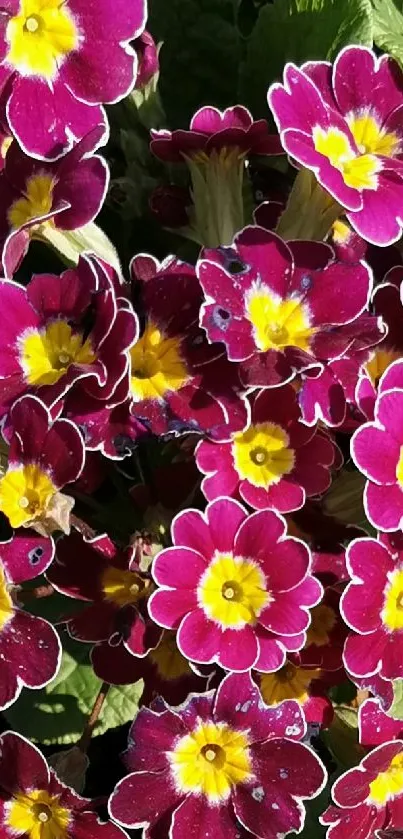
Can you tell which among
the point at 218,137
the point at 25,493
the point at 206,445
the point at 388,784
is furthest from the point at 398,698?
the point at 218,137

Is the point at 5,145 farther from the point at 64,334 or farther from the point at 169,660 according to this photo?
the point at 169,660

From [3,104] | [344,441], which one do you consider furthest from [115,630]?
[3,104]

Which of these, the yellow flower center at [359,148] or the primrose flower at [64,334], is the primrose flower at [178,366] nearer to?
the primrose flower at [64,334]

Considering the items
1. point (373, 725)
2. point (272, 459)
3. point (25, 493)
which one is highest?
point (25, 493)

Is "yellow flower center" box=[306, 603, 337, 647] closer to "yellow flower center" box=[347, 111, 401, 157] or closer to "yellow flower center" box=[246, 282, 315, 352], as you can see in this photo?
"yellow flower center" box=[246, 282, 315, 352]

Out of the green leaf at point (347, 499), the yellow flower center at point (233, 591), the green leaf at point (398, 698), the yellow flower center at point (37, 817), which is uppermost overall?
the yellow flower center at point (233, 591)

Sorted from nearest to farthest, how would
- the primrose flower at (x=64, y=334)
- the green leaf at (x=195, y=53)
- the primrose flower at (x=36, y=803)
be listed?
the primrose flower at (x=64, y=334) → the primrose flower at (x=36, y=803) → the green leaf at (x=195, y=53)

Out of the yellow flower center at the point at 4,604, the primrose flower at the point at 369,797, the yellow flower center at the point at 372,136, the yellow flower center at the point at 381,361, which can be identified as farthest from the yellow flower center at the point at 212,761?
the yellow flower center at the point at 372,136
